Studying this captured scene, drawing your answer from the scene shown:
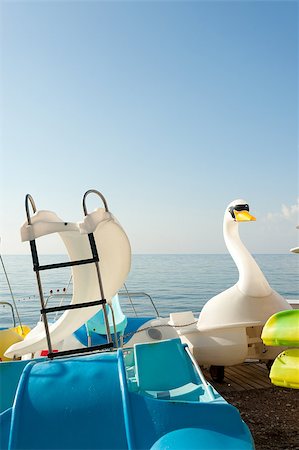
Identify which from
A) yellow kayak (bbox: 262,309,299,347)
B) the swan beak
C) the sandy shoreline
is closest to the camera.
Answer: the sandy shoreline

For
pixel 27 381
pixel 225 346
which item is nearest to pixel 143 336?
pixel 225 346

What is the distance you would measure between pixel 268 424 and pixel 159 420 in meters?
1.90

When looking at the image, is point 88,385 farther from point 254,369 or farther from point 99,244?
point 254,369

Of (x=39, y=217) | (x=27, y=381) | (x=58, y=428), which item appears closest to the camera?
(x=58, y=428)

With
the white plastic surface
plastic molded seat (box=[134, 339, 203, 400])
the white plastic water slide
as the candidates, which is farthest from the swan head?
plastic molded seat (box=[134, 339, 203, 400])

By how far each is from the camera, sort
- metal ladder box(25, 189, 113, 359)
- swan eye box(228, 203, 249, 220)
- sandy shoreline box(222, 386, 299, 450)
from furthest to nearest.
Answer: swan eye box(228, 203, 249, 220) < sandy shoreline box(222, 386, 299, 450) < metal ladder box(25, 189, 113, 359)

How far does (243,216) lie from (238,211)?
0.44 ft

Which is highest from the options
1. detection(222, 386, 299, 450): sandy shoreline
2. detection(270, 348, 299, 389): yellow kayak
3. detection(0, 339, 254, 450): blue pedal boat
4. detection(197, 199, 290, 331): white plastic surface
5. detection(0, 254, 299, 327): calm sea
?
detection(0, 339, 254, 450): blue pedal boat

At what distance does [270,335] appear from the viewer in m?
4.04

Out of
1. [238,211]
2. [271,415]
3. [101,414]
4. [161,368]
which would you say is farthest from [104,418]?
[238,211]

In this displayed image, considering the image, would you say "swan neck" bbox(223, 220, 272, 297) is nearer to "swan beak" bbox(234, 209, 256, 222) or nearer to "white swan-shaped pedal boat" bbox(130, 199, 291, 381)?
"white swan-shaped pedal boat" bbox(130, 199, 291, 381)

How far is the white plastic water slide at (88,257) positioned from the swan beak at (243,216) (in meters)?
2.30

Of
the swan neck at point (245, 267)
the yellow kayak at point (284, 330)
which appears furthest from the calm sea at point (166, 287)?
the yellow kayak at point (284, 330)

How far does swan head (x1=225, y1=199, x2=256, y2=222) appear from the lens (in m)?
5.63
